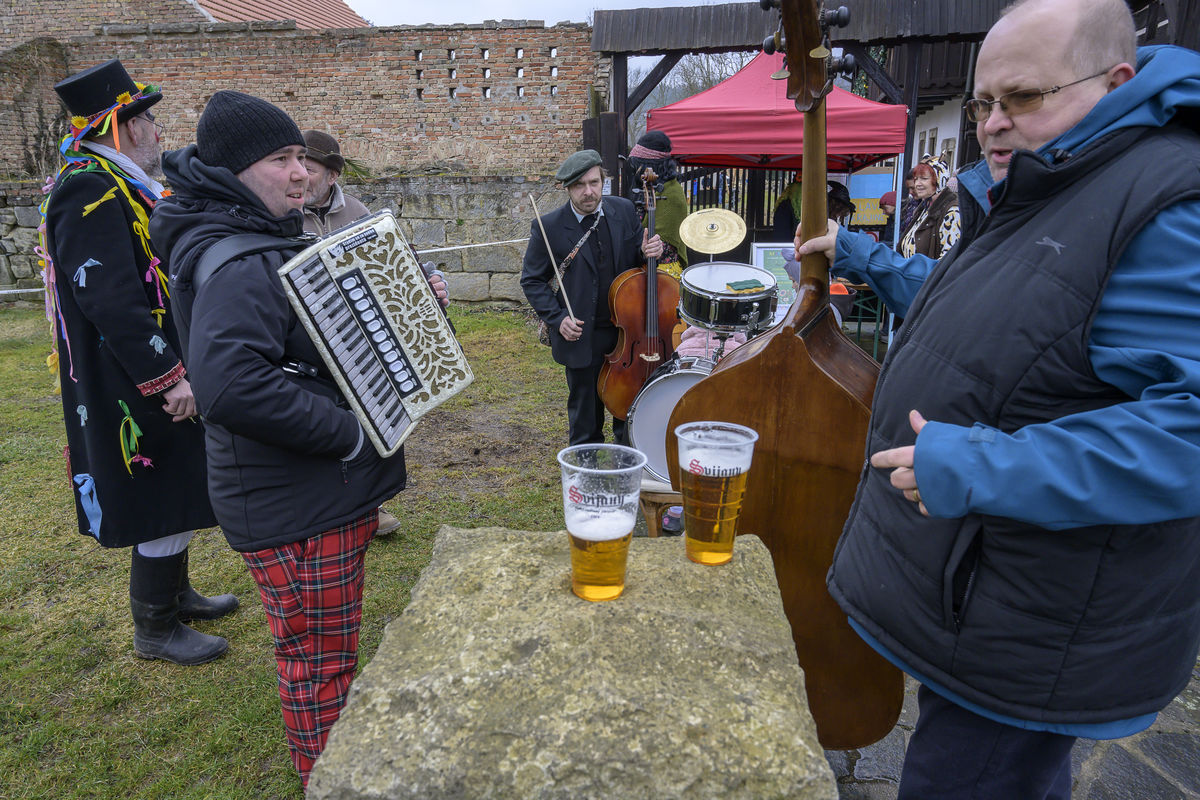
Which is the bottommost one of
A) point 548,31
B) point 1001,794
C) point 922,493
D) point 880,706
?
point 880,706

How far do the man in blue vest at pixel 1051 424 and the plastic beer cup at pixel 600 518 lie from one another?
0.45m

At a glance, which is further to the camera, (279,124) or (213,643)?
(213,643)

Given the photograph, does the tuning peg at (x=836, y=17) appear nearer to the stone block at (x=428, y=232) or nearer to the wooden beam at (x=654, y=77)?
the wooden beam at (x=654, y=77)

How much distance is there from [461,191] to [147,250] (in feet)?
24.0

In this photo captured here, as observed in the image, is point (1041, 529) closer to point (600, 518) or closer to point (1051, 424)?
point (1051, 424)

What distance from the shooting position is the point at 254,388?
1.76 metres

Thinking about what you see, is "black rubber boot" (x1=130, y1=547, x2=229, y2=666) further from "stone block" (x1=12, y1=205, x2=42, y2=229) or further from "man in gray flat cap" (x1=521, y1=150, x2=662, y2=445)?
"stone block" (x1=12, y1=205, x2=42, y2=229)

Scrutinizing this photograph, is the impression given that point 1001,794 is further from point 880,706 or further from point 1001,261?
point 1001,261

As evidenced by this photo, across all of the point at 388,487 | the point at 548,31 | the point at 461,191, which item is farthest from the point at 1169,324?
the point at 548,31

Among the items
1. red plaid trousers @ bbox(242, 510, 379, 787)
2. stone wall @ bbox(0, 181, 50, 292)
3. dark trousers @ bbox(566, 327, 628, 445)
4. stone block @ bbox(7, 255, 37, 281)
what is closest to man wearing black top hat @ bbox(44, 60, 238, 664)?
Result: red plaid trousers @ bbox(242, 510, 379, 787)

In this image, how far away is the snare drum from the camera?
3.67m

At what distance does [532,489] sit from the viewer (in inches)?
182

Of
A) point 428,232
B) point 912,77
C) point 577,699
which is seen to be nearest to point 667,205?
point 428,232

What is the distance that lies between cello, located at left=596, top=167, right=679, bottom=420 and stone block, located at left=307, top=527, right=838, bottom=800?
3.01 m
